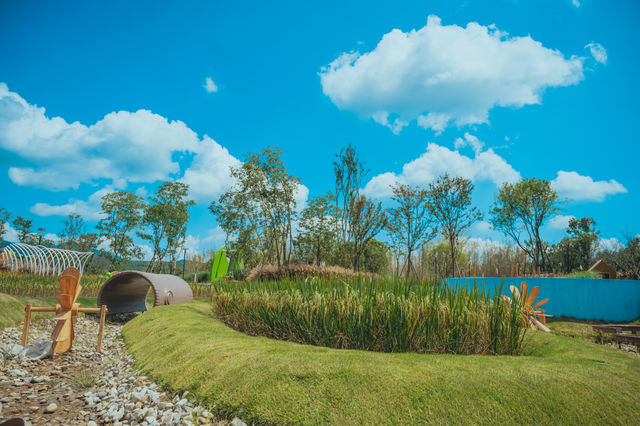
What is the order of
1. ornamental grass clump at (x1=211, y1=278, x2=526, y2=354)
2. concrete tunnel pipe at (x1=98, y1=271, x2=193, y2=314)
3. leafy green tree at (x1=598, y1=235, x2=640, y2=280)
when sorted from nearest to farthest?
ornamental grass clump at (x1=211, y1=278, x2=526, y2=354) → concrete tunnel pipe at (x1=98, y1=271, x2=193, y2=314) → leafy green tree at (x1=598, y1=235, x2=640, y2=280)

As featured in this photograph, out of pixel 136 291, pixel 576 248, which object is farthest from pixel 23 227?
pixel 576 248

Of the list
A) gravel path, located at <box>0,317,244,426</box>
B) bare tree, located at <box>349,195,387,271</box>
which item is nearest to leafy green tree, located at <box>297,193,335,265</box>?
bare tree, located at <box>349,195,387,271</box>

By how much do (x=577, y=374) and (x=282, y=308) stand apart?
3.32 metres

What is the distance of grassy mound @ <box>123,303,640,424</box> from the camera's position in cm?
253

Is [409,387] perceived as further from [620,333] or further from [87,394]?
[620,333]

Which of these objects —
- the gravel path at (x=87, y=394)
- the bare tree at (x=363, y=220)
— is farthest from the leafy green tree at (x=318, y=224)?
the gravel path at (x=87, y=394)

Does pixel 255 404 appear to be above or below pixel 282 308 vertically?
below

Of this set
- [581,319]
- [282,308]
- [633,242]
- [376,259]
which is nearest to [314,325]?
[282,308]

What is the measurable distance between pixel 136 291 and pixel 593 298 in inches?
510

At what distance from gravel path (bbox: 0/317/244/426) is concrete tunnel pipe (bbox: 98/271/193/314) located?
284 centimetres

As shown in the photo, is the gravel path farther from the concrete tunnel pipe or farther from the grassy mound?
the concrete tunnel pipe

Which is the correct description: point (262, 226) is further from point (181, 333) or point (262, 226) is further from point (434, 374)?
point (434, 374)

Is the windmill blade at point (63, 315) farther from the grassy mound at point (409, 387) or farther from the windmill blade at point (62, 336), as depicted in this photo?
the grassy mound at point (409, 387)

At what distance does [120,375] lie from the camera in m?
4.45
